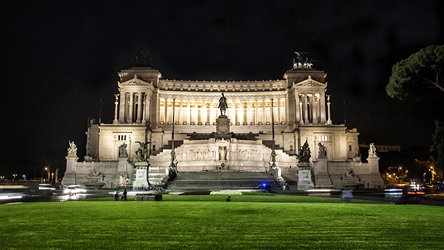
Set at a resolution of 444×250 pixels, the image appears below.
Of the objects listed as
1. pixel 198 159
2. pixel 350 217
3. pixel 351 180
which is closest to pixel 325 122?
pixel 351 180

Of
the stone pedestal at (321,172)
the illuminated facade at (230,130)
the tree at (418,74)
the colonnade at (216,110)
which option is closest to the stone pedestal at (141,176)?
the illuminated facade at (230,130)

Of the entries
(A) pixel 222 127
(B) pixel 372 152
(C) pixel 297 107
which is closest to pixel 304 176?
(B) pixel 372 152

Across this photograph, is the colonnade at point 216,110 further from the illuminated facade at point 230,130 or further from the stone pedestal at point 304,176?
the stone pedestal at point 304,176

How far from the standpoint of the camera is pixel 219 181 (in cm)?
5409

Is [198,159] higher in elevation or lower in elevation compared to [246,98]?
lower

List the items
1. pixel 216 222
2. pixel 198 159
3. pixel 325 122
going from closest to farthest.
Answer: pixel 216 222
pixel 198 159
pixel 325 122

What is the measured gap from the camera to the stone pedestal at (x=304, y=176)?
49562mm

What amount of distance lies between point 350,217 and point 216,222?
17.7 ft

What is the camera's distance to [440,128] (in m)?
41.5

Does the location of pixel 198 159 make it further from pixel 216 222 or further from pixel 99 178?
pixel 216 222

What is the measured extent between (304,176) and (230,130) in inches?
1915

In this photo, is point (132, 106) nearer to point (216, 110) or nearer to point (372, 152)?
point (216, 110)

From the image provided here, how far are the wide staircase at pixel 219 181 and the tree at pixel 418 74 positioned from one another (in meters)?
17.6

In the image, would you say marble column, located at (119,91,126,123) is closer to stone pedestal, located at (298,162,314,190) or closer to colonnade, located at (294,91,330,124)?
colonnade, located at (294,91,330,124)
